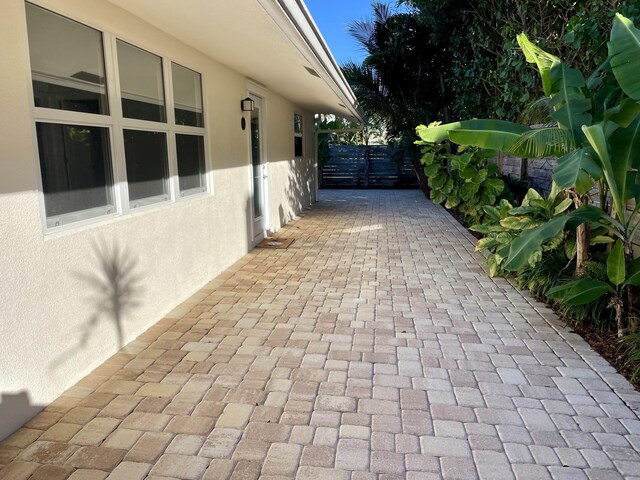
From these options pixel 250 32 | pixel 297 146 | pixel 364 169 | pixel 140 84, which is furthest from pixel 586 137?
pixel 364 169

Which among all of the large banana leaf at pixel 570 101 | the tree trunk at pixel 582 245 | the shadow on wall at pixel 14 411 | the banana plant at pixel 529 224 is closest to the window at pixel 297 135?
the banana plant at pixel 529 224

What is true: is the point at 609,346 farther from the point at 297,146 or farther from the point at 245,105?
the point at 297,146

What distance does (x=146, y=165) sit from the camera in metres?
4.18

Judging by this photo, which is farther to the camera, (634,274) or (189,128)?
(189,128)

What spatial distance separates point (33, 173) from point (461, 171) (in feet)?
20.4

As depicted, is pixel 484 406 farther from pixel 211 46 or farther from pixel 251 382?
pixel 211 46

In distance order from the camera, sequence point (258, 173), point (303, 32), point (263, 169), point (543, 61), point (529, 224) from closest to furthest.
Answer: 1. point (303, 32)
2. point (543, 61)
3. point (529, 224)
4. point (258, 173)
5. point (263, 169)

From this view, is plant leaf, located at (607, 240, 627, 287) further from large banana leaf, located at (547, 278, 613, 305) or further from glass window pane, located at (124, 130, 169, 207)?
glass window pane, located at (124, 130, 169, 207)

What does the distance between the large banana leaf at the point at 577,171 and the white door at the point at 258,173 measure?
543 centimetres

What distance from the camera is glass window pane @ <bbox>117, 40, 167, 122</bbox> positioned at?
3.78 meters

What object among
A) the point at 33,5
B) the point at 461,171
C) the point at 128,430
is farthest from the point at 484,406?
the point at 461,171

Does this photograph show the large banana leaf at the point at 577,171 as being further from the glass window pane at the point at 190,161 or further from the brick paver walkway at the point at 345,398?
the glass window pane at the point at 190,161

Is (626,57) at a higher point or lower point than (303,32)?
lower

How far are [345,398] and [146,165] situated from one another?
2721 millimetres
